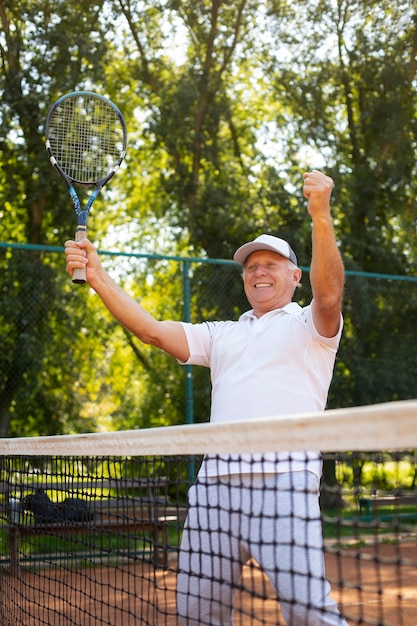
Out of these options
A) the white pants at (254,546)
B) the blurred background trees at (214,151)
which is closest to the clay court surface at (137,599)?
the white pants at (254,546)

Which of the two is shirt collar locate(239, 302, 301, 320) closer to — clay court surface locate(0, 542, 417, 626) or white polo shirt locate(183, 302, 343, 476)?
white polo shirt locate(183, 302, 343, 476)

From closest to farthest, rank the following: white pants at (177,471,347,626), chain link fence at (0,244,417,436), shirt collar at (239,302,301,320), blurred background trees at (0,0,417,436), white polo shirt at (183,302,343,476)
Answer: white pants at (177,471,347,626) → white polo shirt at (183,302,343,476) → shirt collar at (239,302,301,320) → chain link fence at (0,244,417,436) → blurred background trees at (0,0,417,436)

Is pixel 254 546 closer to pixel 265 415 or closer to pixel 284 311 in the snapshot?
pixel 265 415

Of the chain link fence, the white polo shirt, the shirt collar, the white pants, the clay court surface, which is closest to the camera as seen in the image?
the white pants

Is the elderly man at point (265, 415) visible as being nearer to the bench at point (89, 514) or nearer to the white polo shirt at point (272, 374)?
the white polo shirt at point (272, 374)

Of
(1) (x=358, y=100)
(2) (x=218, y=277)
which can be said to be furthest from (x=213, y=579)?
(1) (x=358, y=100)

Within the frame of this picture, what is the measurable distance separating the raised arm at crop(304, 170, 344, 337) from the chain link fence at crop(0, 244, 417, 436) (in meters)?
4.93

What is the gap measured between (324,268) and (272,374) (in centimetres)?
38

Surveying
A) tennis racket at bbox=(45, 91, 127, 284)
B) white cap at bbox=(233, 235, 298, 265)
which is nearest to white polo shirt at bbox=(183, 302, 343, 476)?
white cap at bbox=(233, 235, 298, 265)

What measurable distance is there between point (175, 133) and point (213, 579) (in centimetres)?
1023

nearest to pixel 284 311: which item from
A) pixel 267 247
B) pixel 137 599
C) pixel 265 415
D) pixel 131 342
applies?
pixel 267 247

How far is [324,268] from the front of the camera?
2.87 meters

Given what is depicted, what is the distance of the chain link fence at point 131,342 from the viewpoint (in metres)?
8.59

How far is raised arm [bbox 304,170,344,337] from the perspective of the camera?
9.33 feet
